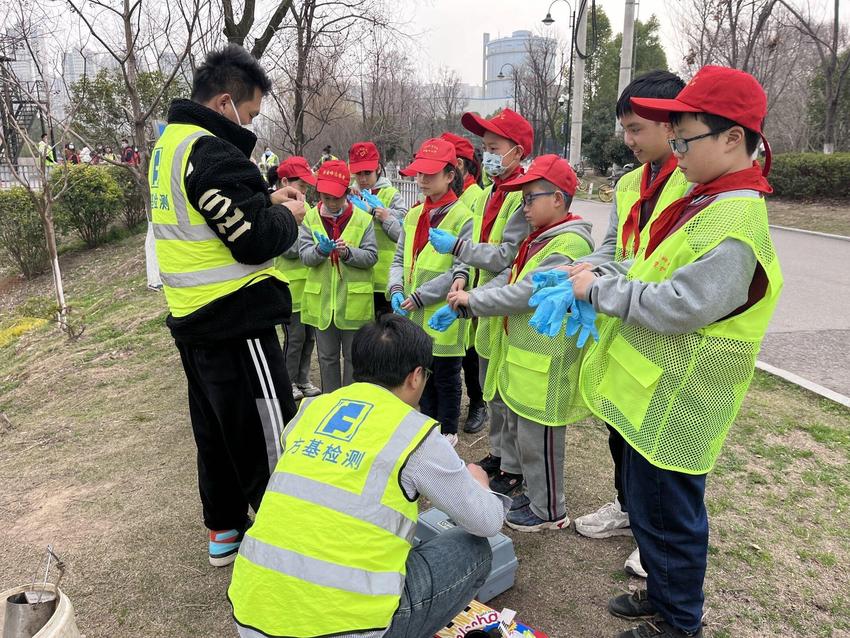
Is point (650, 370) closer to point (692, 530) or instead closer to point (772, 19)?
point (692, 530)

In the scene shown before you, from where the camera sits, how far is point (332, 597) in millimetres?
1618

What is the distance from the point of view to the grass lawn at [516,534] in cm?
249

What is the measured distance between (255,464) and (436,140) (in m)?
2.18

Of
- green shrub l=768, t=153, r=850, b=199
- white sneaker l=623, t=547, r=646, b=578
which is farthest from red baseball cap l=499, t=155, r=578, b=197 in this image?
green shrub l=768, t=153, r=850, b=199

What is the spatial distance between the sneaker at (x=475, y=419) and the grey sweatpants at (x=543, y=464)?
1.22m

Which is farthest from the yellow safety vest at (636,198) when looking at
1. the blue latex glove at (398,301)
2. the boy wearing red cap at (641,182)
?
the blue latex glove at (398,301)

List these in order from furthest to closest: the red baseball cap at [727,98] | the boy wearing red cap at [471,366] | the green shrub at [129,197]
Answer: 1. the green shrub at [129,197]
2. the boy wearing red cap at [471,366]
3. the red baseball cap at [727,98]

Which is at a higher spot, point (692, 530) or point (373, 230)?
point (373, 230)

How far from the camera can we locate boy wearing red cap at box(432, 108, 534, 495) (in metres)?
3.18

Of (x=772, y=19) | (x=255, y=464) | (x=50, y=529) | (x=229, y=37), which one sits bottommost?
(x=50, y=529)

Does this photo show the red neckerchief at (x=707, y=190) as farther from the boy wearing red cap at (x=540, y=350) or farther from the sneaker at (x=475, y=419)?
the sneaker at (x=475, y=419)

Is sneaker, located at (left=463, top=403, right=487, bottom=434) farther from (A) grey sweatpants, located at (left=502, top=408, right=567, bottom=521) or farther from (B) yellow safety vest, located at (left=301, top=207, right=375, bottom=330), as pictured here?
(A) grey sweatpants, located at (left=502, top=408, right=567, bottom=521)

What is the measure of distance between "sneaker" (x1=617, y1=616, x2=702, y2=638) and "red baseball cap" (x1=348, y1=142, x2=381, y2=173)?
158 inches

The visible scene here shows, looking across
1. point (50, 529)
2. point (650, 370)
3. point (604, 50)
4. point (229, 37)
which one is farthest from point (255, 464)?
point (604, 50)
